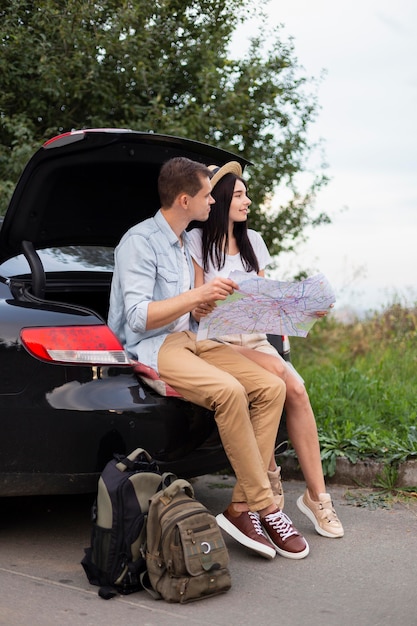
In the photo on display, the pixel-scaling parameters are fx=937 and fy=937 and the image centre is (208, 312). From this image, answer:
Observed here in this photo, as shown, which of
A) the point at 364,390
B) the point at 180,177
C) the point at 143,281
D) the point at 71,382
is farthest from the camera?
the point at 364,390

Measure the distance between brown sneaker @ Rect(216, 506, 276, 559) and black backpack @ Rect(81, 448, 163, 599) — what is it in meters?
0.55

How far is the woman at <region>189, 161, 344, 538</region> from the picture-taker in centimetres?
448

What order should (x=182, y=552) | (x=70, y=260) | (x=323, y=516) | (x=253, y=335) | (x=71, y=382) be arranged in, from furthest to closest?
(x=70, y=260), (x=253, y=335), (x=323, y=516), (x=71, y=382), (x=182, y=552)

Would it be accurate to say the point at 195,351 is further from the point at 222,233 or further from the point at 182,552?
the point at 182,552

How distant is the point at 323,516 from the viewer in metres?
4.45

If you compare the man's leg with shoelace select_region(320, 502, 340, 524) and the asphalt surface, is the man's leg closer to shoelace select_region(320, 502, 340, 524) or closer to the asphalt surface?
the asphalt surface

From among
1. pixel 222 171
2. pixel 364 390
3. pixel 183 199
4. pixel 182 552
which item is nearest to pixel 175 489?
pixel 182 552

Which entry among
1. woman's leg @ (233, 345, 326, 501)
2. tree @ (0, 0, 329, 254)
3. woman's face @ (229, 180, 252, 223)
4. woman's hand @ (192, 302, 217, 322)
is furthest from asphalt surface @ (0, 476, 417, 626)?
tree @ (0, 0, 329, 254)

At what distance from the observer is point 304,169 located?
9.36 m

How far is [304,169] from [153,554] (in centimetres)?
638

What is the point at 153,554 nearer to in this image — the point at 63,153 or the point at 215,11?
the point at 63,153

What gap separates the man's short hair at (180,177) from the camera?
4.34m

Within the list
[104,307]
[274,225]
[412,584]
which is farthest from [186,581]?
[274,225]

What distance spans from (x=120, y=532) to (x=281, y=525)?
84cm
